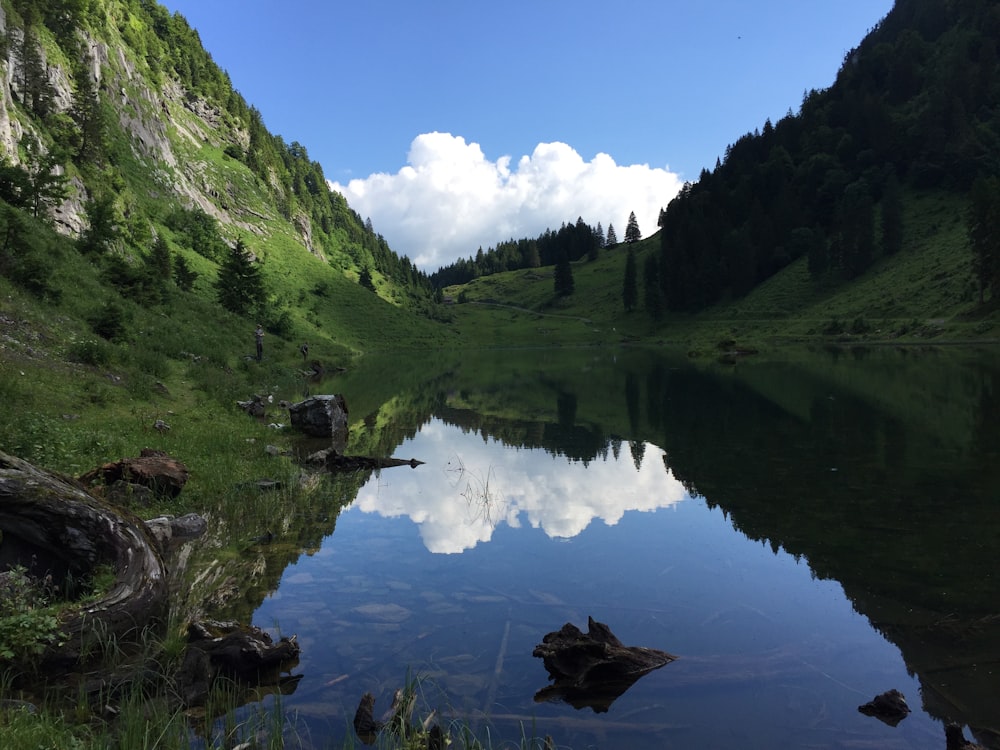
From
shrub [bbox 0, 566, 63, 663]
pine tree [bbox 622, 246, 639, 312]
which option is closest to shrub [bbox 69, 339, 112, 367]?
shrub [bbox 0, 566, 63, 663]

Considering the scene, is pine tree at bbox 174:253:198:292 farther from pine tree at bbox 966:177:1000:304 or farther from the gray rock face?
pine tree at bbox 966:177:1000:304

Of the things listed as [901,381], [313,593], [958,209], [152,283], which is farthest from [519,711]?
[958,209]

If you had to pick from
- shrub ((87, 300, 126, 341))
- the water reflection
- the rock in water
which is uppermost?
shrub ((87, 300, 126, 341))

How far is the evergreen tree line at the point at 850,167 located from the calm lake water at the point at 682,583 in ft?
393

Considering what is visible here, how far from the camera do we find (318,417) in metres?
25.5

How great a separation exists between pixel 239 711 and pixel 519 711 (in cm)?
331

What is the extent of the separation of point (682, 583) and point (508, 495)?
24.1ft

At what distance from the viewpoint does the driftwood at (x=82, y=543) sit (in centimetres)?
777

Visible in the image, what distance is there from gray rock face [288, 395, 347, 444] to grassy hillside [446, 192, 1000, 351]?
79109 millimetres

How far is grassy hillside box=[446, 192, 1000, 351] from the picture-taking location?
8131 centimetres

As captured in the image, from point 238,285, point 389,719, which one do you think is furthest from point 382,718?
point 238,285

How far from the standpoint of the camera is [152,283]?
4275 centimetres

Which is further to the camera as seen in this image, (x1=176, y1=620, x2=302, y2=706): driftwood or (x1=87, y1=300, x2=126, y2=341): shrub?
(x1=87, y1=300, x2=126, y2=341): shrub

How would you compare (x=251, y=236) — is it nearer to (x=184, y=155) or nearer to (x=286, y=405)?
(x=184, y=155)
